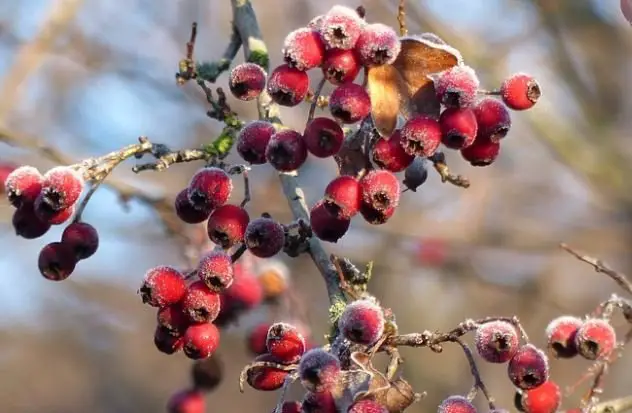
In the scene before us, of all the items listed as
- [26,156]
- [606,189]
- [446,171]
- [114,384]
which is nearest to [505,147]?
[606,189]

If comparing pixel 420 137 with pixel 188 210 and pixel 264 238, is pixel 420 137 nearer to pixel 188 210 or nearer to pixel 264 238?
pixel 264 238

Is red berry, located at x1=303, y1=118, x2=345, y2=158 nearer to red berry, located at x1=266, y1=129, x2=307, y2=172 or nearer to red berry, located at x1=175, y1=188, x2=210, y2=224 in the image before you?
red berry, located at x1=266, y1=129, x2=307, y2=172

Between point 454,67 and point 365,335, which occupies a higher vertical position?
point 454,67

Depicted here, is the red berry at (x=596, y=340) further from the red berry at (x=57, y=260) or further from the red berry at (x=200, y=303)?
the red berry at (x=57, y=260)

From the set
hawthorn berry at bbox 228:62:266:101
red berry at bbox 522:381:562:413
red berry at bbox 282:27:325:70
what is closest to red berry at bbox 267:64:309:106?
red berry at bbox 282:27:325:70

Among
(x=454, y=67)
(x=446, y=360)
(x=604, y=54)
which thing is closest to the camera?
(x=454, y=67)

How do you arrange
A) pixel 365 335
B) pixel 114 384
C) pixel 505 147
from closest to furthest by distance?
pixel 365 335 → pixel 505 147 → pixel 114 384

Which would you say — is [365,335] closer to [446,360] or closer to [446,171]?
[446,171]
